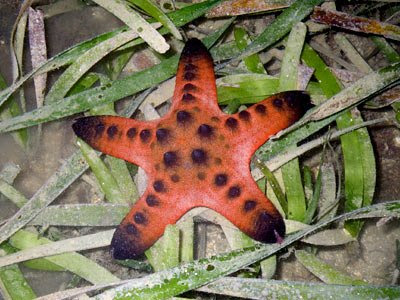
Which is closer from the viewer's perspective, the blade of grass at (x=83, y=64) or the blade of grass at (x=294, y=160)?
the blade of grass at (x=294, y=160)

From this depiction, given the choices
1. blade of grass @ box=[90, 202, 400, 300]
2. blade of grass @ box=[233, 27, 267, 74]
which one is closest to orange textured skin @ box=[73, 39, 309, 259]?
blade of grass @ box=[90, 202, 400, 300]

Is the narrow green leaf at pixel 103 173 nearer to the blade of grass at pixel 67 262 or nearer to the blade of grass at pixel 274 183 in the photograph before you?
the blade of grass at pixel 67 262

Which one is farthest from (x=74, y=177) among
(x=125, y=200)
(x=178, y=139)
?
(x=178, y=139)

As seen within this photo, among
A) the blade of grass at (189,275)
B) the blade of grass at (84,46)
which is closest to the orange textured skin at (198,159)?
the blade of grass at (189,275)

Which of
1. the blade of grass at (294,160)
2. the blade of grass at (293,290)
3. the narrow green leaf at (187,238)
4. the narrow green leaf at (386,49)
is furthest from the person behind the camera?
the narrow green leaf at (386,49)

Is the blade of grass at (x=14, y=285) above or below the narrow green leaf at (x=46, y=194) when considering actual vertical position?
below

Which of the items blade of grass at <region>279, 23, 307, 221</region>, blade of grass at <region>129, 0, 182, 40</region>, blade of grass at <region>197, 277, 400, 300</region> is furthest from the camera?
blade of grass at <region>129, 0, 182, 40</region>

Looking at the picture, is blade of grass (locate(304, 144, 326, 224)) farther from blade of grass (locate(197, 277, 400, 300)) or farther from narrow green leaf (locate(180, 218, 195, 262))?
narrow green leaf (locate(180, 218, 195, 262))
